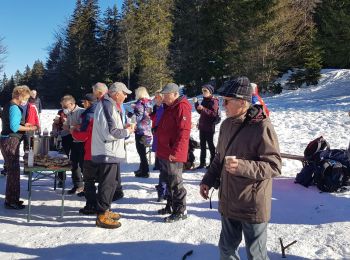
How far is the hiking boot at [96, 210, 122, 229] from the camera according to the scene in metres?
4.85

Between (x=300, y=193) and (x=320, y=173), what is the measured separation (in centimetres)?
48

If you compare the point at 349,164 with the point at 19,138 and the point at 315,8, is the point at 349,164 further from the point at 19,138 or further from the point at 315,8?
the point at 315,8

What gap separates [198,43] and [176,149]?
89.6 ft

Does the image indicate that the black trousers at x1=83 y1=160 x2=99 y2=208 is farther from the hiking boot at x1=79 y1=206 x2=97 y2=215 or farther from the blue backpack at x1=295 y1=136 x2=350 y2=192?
the blue backpack at x1=295 y1=136 x2=350 y2=192

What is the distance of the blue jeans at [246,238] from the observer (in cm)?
295

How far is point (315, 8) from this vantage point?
3225 centimetres

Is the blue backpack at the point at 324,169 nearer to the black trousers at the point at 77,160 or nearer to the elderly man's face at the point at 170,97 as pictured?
the elderly man's face at the point at 170,97

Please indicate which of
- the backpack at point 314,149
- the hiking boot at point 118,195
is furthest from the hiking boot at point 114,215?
the backpack at point 314,149

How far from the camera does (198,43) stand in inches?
1224

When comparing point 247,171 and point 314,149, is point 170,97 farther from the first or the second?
point 314,149

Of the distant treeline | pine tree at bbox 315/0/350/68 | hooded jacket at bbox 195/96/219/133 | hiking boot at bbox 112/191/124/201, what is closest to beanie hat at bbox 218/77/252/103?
hiking boot at bbox 112/191/124/201

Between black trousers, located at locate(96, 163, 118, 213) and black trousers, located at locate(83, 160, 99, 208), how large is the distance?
0.55 metres

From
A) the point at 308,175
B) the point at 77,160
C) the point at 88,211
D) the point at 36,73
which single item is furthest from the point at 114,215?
the point at 36,73

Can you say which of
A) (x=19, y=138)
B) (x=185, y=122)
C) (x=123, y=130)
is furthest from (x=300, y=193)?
(x=19, y=138)
